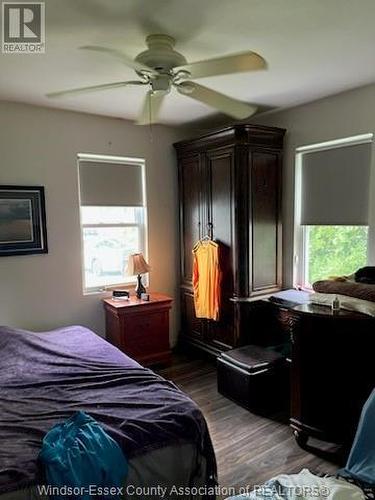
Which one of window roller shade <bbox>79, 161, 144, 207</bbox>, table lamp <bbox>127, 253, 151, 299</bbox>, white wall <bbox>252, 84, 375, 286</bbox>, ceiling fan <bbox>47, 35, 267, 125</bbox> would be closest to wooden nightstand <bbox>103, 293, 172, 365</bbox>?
table lamp <bbox>127, 253, 151, 299</bbox>

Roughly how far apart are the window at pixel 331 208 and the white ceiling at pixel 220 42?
1.72 feet

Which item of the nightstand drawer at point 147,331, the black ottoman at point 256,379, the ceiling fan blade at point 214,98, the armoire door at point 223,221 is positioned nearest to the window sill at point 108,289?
the nightstand drawer at point 147,331

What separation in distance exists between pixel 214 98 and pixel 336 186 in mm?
1558

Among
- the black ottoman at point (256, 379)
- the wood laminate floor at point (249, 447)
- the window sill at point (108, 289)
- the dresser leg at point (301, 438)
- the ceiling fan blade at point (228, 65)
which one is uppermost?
the ceiling fan blade at point (228, 65)

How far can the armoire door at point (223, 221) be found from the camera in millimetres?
3352

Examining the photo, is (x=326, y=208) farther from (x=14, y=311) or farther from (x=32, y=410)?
(x=14, y=311)

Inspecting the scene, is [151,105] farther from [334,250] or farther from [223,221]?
[334,250]

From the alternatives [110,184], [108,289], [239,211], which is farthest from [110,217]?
[239,211]

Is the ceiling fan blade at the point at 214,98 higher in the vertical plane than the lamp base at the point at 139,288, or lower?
higher

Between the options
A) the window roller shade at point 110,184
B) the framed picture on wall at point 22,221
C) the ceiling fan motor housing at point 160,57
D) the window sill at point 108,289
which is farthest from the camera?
the window sill at point 108,289

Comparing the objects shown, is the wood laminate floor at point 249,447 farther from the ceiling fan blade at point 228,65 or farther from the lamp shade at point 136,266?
the ceiling fan blade at point 228,65

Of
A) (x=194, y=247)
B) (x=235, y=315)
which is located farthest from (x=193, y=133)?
(x=235, y=315)

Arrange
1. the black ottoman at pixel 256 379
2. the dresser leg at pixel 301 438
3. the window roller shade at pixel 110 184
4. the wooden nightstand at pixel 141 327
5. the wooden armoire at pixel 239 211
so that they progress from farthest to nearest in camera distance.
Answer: the window roller shade at pixel 110 184 → the wooden nightstand at pixel 141 327 → the wooden armoire at pixel 239 211 → the black ottoman at pixel 256 379 → the dresser leg at pixel 301 438

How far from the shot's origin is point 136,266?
3639mm
